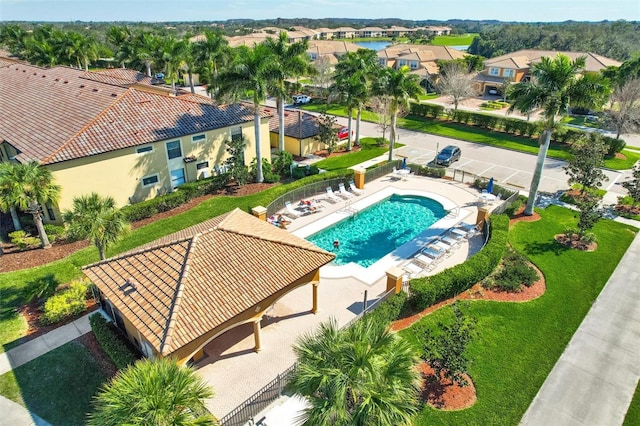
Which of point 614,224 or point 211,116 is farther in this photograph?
point 211,116

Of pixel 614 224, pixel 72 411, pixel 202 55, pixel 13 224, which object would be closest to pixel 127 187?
pixel 13 224

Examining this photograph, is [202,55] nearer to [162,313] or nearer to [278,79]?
[278,79]

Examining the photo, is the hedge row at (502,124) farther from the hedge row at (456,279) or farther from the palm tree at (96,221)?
the palm tree at (96,221)

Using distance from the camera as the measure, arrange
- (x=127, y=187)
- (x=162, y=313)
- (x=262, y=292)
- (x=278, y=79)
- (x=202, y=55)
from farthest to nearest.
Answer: (x=202, y=55)
(x=278, y=79)
(x=127, y=187)
(x=262, y=292)
(x=162, y=313)

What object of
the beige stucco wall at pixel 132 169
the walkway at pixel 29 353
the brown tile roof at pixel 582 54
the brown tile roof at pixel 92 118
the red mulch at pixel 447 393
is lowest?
the walkway at pixel 29 353

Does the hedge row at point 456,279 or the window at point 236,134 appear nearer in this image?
the hedge row at point 456,279

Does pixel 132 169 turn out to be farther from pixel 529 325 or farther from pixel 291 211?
pixel 529 325

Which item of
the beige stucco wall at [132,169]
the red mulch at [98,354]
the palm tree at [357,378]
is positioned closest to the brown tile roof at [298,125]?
the beige stucco wall at [132,169]

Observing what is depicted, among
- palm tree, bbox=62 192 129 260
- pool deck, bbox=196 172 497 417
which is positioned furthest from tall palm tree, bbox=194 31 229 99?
palm tree, bbox=62 192 129 260
